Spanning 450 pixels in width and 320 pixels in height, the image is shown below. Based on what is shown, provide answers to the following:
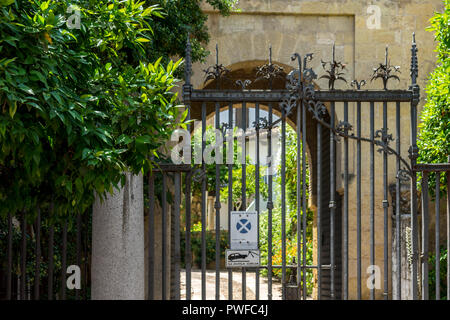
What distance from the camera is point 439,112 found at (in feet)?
30.2

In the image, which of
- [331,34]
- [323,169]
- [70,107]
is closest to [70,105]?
[70,107]

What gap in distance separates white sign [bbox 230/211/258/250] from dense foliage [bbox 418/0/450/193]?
4034mm

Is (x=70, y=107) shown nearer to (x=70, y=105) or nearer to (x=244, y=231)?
(x=70, y=105)

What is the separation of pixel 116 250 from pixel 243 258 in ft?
3.91

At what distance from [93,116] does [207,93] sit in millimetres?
2054

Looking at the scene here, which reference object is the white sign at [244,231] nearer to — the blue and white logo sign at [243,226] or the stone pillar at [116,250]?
the blue and white logo sign at [243,226]

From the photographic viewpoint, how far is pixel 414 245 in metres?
6.40

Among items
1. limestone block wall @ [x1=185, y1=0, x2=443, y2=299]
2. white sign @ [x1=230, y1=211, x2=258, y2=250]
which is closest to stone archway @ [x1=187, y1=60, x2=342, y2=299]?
limestone block wall @ [x1=185, y1=0, x2=443, y2=299]

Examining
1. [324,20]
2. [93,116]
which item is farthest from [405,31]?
[93,116]

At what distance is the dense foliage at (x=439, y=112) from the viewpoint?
9.09m

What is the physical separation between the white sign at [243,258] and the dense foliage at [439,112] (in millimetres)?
4089

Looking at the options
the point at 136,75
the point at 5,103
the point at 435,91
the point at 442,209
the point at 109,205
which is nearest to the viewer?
the point at 5,103

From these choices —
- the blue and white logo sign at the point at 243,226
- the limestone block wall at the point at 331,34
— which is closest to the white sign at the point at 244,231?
the blue and white logo sign at the point at 243,226

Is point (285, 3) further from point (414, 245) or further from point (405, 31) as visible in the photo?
point (414, 245)
